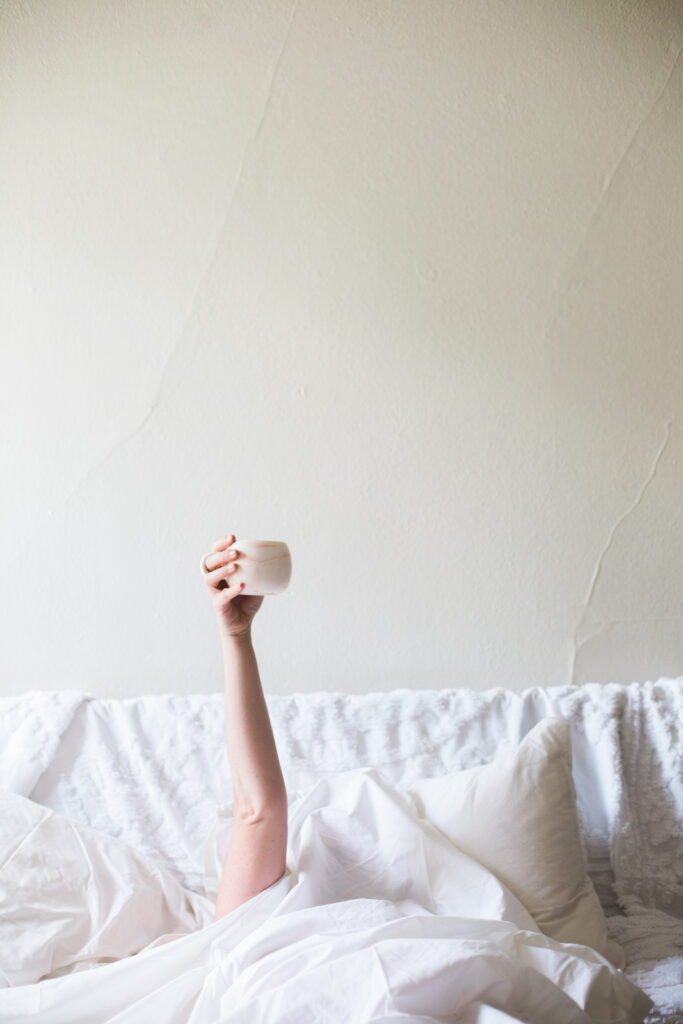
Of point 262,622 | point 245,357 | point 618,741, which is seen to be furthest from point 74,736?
point 618,741

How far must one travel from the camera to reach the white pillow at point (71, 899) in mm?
1433

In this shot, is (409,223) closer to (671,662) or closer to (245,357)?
Result: (245,357)

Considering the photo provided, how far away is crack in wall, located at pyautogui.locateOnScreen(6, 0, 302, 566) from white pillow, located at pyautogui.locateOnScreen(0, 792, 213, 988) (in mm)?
671

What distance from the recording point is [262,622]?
1878 millimetres

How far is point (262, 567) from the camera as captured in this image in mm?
1244

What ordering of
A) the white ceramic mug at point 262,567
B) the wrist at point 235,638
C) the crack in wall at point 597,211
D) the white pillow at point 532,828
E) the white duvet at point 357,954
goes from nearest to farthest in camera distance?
the white duvet at point 357,954 < the white ceramic mug at point 262,567 < the wrist at point 235,638 < the white pillow at point 532,828 < the crack in wall at point 597,211

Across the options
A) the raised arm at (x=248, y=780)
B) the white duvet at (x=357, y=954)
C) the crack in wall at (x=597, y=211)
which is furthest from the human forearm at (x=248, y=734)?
the crack in wall at (x=597, y=211)

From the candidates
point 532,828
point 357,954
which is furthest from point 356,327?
point 357,954

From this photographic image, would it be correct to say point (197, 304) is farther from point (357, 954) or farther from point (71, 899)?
point (357, 954)

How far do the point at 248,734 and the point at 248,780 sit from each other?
0.25 feet

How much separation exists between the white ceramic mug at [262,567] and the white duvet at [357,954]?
0.50 m

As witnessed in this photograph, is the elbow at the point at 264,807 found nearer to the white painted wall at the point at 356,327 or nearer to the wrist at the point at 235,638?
the wrist at the point at 235,638

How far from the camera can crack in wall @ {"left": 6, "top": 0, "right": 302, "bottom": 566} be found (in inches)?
71.4

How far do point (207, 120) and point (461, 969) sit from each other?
165 cm
